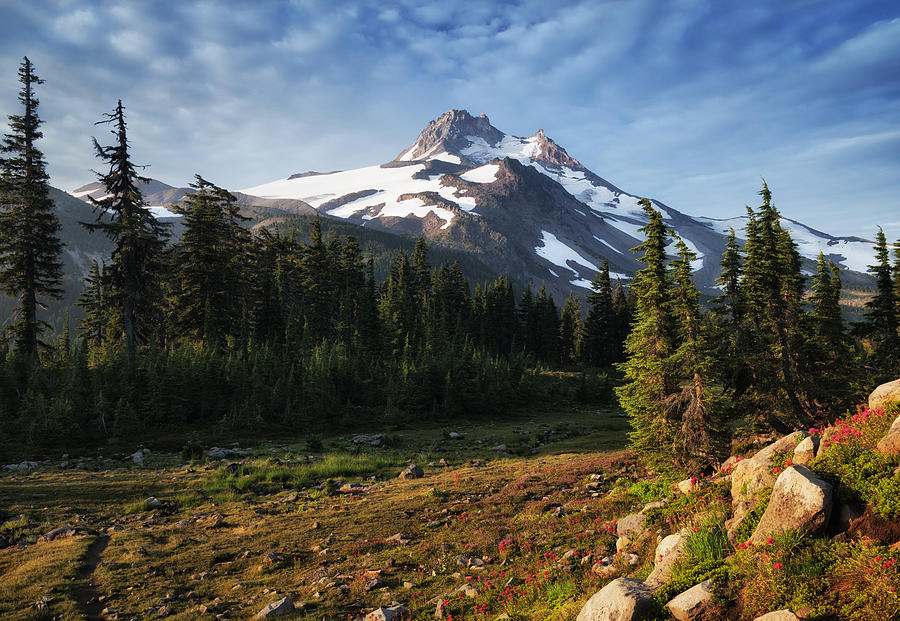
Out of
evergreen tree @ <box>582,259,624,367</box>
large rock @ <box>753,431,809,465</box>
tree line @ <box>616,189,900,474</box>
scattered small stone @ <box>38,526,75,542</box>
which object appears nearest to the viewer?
large rock @ <box>753,431,809,465</box>

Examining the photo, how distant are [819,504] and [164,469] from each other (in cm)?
2410

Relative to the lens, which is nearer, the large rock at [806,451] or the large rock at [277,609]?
the large rock at [806,451]

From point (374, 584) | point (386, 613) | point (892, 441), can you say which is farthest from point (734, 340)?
point (386, 613)

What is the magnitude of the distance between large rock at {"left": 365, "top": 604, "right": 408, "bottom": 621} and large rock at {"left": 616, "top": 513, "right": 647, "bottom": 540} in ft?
18.1

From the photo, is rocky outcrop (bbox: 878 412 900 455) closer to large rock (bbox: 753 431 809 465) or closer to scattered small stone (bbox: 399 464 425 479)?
large rock (bbox: 753 431 809 465)

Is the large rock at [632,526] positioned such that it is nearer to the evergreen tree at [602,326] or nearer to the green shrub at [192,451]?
the green shrub at [192,451]

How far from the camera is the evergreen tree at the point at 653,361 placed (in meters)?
16.7

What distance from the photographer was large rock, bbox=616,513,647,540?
10.5 m

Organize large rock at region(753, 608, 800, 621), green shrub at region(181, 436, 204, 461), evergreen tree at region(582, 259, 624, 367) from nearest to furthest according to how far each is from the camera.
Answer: large rock at region(753, 608, 800, 621)
green shrub at region(181, 436, 204, 461)
evergreen tree at region(582, 259, 624, 367)

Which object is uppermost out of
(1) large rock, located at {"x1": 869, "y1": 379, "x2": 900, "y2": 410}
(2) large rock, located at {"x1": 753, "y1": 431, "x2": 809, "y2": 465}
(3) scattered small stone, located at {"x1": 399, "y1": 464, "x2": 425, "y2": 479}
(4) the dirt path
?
(1) large rock, located at {"x1": 869, "y1": 379, "x2": 900, "y2": 410}

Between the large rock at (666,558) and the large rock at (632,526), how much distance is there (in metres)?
2.13

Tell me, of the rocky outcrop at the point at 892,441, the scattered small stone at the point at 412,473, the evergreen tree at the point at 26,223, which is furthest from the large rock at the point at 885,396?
the evergreen tree at the point at 26,223

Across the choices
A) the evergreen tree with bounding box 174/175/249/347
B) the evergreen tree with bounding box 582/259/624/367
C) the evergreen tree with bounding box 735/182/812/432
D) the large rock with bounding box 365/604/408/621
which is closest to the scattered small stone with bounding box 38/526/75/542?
the large rock with bounding box 365/604/408/621

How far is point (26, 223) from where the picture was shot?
32.5m
